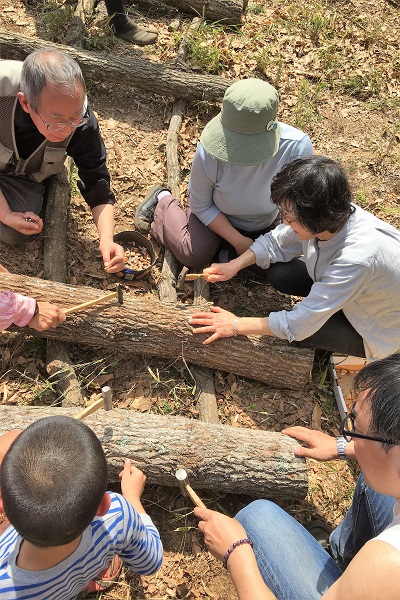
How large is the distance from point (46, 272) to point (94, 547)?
2039 mm

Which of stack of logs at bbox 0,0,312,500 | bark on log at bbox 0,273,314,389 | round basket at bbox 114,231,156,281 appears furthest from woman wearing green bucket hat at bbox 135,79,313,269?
bark on log at bbox 0,273,314,389

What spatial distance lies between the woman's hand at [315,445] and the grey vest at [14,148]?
217 centimetres

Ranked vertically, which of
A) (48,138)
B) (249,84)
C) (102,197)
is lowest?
(102,197)

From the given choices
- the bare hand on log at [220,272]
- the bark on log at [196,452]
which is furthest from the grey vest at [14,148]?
the bark on log at [196,452]

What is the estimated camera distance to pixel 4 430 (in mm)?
2492

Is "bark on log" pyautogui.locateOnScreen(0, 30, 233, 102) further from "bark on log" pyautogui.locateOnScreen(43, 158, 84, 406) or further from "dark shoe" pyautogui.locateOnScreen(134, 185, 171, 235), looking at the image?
"dark shoe" pyautogui.locateOnScreen(134, 185, 171, 235)

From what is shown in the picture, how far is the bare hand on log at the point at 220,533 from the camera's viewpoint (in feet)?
6.88

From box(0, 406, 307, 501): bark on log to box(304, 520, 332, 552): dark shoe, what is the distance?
0.71 feet

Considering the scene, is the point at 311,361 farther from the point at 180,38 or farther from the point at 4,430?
the point at 180,38

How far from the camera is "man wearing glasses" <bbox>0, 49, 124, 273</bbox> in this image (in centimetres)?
263

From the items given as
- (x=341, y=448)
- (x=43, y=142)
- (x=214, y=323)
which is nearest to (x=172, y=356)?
(x=214, y=323)

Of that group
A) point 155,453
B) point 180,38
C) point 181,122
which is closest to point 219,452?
point 155,453

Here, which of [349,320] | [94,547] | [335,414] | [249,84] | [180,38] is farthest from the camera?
[180,38]

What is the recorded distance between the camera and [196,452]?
2580 mm
